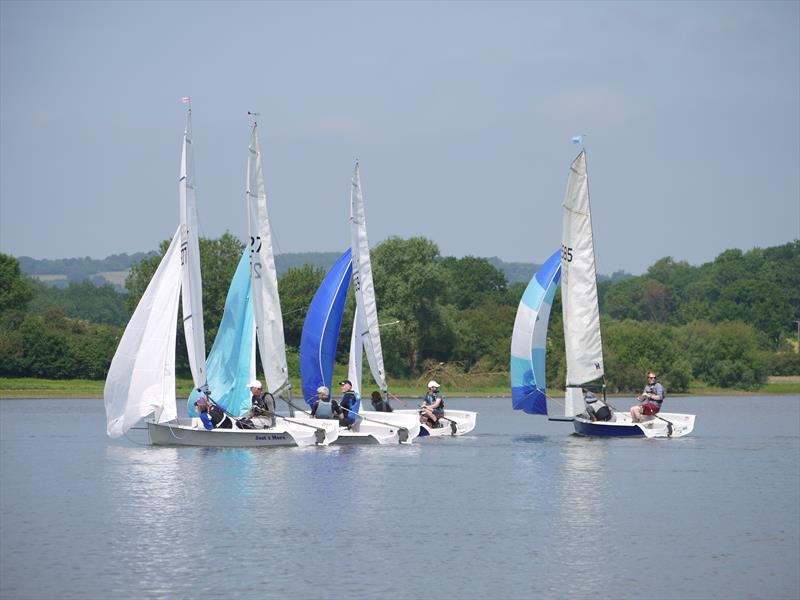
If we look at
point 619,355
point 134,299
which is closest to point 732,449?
point 619,355

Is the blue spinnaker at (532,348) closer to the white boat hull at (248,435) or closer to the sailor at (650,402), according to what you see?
the sailor at (650,402)

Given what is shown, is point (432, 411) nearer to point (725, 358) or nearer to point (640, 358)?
point (640, 358)

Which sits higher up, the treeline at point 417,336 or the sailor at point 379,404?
the treeline at point 417,336

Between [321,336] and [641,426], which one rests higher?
[321,336]

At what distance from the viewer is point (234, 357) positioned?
116 ft

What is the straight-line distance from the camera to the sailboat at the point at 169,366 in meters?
32.6

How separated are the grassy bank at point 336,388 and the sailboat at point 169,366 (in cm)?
3074

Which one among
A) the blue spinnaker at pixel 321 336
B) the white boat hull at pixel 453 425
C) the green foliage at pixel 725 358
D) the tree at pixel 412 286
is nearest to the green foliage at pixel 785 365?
the green foliage at pixel 725 358

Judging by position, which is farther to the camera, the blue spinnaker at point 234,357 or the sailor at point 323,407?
the blue spinnaker at point 234,357

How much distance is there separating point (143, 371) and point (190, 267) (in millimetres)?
2842

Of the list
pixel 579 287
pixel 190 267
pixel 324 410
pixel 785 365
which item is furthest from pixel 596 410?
pixel 785 365

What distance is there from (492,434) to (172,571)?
25.1 m

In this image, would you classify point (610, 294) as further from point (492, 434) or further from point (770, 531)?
point (770, 531)

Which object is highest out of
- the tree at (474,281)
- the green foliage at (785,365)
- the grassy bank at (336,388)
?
the tree at (474,281)
